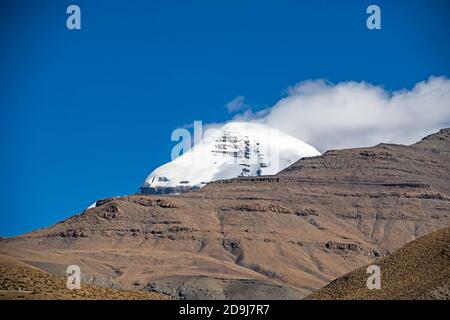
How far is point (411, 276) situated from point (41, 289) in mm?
31224

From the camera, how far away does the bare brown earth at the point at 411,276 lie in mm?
78938

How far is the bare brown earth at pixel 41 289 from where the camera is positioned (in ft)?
270

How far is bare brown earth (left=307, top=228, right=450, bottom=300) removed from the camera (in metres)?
78.9

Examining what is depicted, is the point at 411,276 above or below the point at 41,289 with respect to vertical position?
below

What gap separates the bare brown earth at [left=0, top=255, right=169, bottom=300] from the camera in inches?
3236

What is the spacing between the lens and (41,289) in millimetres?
88125

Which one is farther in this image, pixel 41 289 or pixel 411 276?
pixel 41 289

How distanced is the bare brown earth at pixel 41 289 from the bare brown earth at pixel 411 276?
17.6 metres

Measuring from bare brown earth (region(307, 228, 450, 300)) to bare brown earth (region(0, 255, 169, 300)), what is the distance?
17.6m

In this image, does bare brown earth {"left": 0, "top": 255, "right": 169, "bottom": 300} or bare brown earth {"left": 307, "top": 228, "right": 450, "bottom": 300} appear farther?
bare brown earth {"left": 0, "top": 255, "right": 169, "bottom": 300}

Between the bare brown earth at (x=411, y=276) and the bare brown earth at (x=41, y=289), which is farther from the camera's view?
the bare brown earth at (x=41, y=289)
